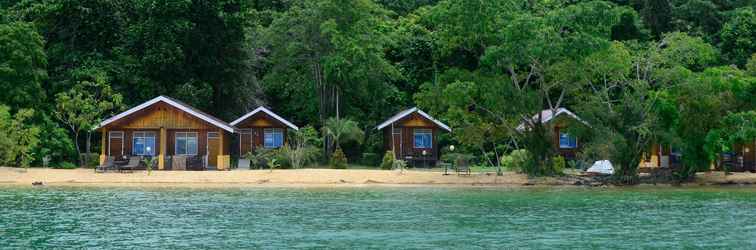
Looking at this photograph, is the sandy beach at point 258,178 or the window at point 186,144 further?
the window at point 186,144

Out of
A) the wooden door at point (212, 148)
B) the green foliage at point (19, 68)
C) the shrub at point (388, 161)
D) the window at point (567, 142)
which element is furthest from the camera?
the window at point (567, 142)

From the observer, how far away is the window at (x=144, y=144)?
50.1 meters

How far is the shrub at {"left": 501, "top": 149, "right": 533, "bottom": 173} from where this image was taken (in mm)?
44000

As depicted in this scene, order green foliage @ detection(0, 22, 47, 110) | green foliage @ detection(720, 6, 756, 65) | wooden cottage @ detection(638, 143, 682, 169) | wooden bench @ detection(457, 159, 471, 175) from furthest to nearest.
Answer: green foliage @ detection(720, 6, 756, 65) → wooden cottage @ detection(638, 143, 682, 169) → green foliage @ detection(0, 22, 47, 110) → wooden bench @ detection(457, 159, 471, 175)

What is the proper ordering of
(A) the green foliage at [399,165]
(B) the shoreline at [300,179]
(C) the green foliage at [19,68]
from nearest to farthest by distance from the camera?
(B) the shoreline at [300,179] < (A) the green foliage at [399,165] < (C) the green foliage at [19,68]

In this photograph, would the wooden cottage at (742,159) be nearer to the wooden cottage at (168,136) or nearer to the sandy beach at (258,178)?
the sandy beach at (258,178)

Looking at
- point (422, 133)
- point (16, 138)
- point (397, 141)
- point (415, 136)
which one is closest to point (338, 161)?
point (397, 141)

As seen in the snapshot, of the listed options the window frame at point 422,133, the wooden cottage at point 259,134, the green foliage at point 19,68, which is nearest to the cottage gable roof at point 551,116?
the window frame at point 422,133

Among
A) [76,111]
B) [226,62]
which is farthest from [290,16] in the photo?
[76,111]

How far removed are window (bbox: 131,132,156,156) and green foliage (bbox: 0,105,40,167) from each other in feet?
17.3

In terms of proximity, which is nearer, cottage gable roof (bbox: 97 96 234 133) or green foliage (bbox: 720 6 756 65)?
cottage gable roof (bbox: 97 96 234 133)

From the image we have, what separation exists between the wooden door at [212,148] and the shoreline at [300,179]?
4732 mm

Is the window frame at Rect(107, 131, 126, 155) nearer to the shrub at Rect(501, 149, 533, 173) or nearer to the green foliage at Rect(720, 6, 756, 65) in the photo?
the shrub at Rect(501, 149, 533, 173)

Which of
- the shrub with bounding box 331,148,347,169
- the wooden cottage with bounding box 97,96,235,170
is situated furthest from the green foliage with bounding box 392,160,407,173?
the wooden cottage with bounding box 97,96,235,170
